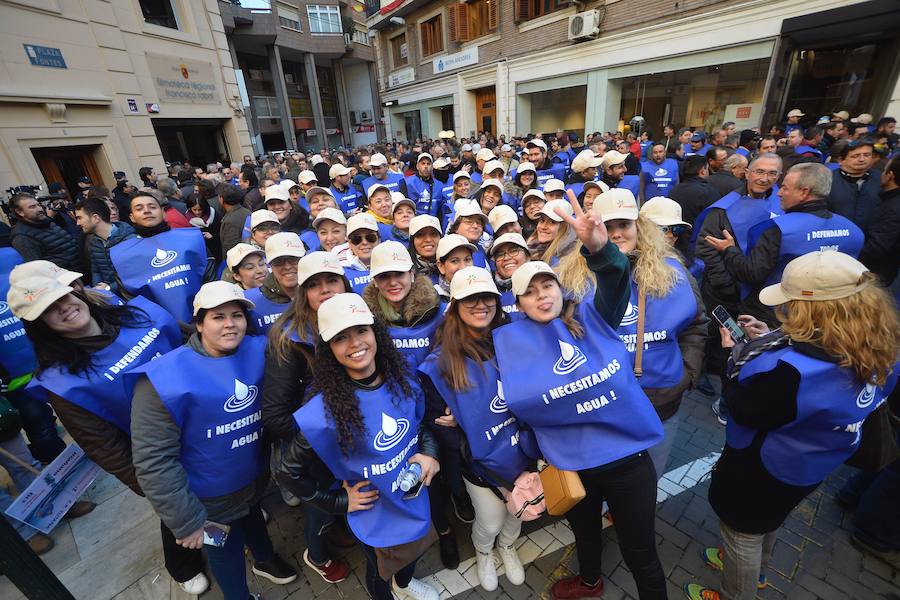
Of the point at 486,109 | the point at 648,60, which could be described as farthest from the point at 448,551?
the point at 486,109

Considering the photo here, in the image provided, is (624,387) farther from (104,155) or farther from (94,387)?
(104,155)

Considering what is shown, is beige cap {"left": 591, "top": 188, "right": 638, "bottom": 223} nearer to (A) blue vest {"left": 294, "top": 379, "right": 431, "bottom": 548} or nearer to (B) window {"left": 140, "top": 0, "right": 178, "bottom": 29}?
(A) blue vest {"left": 294, "top": 379, "right": 431, "bottom": 548}

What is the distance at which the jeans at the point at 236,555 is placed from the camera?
2469 millimetres

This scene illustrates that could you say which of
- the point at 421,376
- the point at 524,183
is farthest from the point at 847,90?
the point at 421,376

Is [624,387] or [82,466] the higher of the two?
[624,387]

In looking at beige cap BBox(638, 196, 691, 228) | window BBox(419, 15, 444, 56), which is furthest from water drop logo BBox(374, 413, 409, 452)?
window BBox(419, 15, 444, 56)

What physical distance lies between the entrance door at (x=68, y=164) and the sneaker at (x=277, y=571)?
1356cm

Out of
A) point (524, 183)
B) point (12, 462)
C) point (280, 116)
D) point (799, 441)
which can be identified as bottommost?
point (12, 462)

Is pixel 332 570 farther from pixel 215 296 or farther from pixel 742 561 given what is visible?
pixel 742 561

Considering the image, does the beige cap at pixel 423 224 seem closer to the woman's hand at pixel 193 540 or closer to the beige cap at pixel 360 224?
the beige cap at pixel 360 224

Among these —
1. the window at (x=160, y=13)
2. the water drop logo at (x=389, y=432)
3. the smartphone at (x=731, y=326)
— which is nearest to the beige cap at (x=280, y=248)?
the water drop logo at (x=389, y=432)

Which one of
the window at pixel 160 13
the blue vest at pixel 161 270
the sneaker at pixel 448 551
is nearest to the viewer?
the sneaker at pixel 448 551

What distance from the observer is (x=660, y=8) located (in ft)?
42.4

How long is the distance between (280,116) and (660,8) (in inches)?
1220
